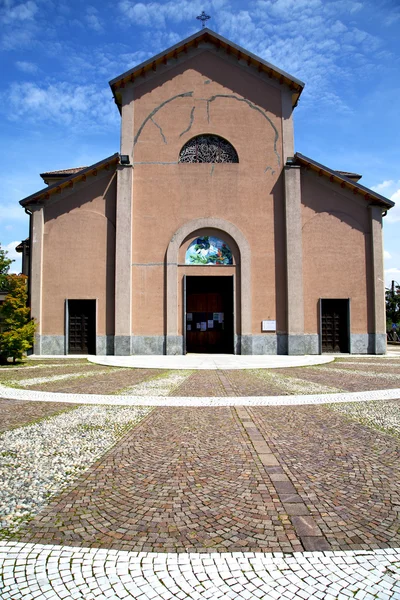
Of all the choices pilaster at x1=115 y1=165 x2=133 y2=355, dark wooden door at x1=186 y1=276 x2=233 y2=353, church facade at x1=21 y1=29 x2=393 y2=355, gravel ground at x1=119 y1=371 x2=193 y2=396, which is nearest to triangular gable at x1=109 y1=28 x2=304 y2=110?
church facade at x1=21 y1=29 x2=393 y2=355

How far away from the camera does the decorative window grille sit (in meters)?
20.7

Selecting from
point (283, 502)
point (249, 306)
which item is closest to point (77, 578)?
point (283, 502)

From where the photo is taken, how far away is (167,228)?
66.3 ft

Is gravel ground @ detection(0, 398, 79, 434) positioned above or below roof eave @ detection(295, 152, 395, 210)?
below

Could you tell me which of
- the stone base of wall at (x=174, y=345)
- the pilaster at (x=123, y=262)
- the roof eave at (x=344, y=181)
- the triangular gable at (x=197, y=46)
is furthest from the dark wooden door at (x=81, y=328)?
the roof eave at (x=344, y=181)

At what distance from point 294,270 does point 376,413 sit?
13.3 metres

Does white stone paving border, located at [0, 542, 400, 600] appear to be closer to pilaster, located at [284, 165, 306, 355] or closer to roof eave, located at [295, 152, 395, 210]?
pilaster, located at [284, 165, 306, 355]

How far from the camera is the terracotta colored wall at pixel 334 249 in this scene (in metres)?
20.1

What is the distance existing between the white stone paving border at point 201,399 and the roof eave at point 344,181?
13.7 meters

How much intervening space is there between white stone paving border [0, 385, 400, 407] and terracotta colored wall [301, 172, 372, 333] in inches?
449

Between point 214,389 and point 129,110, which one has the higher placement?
point 129,110

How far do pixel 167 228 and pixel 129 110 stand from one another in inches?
257

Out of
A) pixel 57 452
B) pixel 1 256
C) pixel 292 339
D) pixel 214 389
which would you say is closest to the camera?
pixel 57 452

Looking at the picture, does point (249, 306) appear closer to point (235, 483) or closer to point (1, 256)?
point (235, 483)
